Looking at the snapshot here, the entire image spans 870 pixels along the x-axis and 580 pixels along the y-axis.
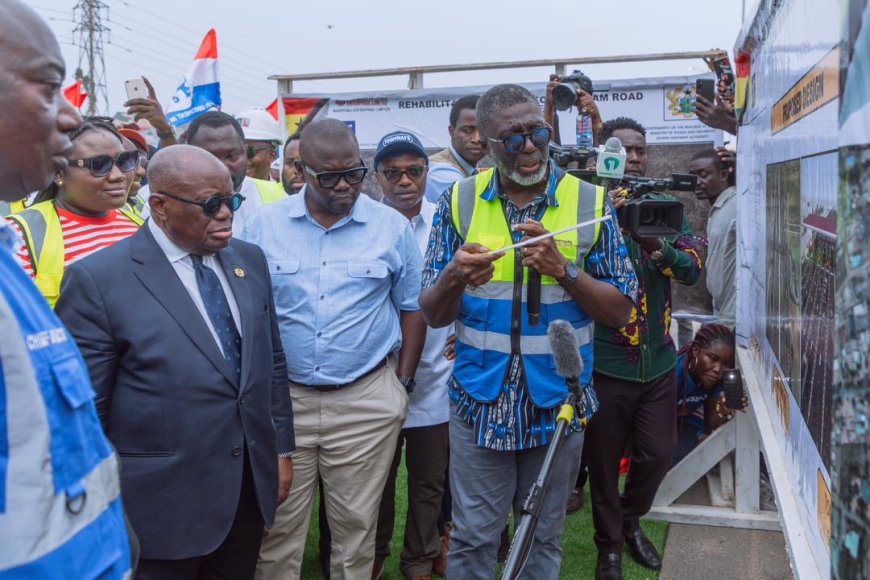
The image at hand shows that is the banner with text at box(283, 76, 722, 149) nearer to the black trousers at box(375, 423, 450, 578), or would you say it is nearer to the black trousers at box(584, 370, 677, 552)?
the black trousers at box(584, 370, 677, 552)

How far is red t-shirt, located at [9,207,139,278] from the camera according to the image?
11.1ft

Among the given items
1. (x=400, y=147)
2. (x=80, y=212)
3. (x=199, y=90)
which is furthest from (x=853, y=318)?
(x=199, y=90)

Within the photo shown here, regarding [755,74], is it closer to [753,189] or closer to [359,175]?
[753,189]

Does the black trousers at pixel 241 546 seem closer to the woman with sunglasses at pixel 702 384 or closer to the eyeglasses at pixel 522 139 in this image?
the eyeglasses at pixel 522 139

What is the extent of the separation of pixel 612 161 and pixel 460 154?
5.66 ft

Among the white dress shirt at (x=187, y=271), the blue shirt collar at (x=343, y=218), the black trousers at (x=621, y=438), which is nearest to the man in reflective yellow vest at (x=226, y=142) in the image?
the blue shirt collar at (x=343, y=218)

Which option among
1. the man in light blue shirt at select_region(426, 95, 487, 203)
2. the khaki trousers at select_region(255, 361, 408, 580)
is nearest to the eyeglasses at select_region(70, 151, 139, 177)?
the khaki trousers at select_region(255, 361, 408, 580)

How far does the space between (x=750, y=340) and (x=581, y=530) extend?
146cm

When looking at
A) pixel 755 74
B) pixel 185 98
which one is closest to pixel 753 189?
pixel 755 74

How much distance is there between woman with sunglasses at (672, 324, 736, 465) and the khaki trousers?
2135 mm

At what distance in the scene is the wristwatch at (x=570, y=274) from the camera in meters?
3.03

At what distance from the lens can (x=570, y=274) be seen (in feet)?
9.96

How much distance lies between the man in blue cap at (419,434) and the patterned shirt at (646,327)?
0.79m

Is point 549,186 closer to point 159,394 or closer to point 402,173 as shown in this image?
point 402,173
